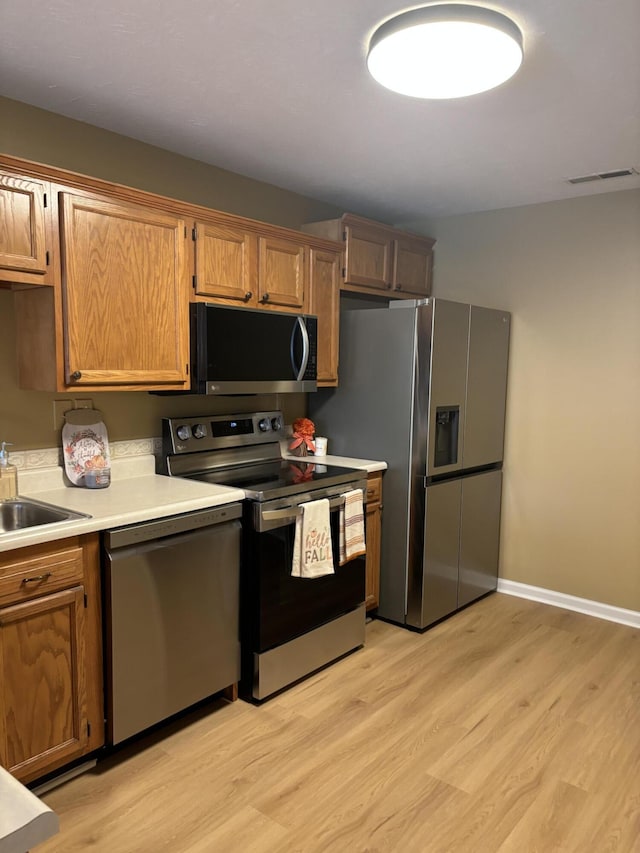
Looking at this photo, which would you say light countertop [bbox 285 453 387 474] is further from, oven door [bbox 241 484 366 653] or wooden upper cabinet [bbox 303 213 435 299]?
wooden upper cabinet [bbox 303 213 435 299]

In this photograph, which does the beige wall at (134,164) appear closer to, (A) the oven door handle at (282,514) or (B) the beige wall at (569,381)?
(B) the beige wall at (569,381)

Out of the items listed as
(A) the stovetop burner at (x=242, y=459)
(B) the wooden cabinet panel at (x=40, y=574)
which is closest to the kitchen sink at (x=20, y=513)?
(B) the wooden cabinet panel at (x=40, y=574)

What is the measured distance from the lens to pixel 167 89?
2295mm

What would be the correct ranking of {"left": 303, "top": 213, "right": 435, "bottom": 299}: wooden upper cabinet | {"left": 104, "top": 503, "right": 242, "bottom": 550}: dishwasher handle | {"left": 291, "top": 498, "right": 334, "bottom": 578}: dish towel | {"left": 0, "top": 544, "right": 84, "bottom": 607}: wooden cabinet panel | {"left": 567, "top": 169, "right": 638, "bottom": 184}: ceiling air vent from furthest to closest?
{"left": 303, "top": 213, "right": 435, "bottom": 299}: wooden upper cabinet < {"left": 567, "top": 169, "right": 638, "bottom": 184}: ceiling air vent < {"left": 291, "top": 498, "right": 334, "bottom": 578}: dish towel < {"left": 104, "top": 503, "right": 242, "bottom": 550}: dishwasher handle < {"left": 0, "top": 544, "right": 84, "bottom": 607}: wooden cabinet panel

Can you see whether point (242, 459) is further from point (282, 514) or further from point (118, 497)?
point (118, 497)

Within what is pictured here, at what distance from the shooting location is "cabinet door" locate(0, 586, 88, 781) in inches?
76.5

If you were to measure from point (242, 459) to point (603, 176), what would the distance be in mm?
2368

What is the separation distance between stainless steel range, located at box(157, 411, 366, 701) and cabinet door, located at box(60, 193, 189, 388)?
1.49 feet

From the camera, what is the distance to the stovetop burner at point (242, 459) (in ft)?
9.19

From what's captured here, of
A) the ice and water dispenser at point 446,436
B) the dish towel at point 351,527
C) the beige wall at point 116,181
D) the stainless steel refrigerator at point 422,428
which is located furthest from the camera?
the ice and water dispenser at point 446,436

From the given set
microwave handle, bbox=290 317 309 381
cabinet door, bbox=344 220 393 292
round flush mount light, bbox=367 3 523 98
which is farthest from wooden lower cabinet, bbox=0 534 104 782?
cabinet door, bbox=344 220 393 292

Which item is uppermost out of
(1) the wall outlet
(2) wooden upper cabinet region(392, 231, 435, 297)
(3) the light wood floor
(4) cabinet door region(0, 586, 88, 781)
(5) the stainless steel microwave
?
(2) wooden upper cabinet region(392, 231, 435, 297)

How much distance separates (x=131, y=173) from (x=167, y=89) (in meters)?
0.62

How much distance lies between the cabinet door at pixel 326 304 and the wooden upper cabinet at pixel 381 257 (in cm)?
10
